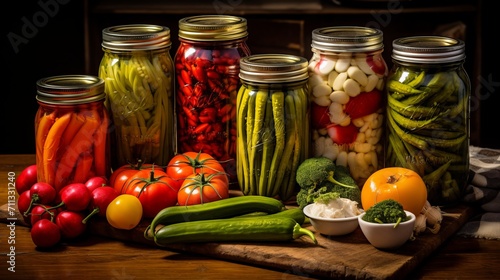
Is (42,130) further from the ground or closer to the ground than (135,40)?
closer to the ground

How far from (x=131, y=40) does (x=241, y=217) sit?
2.03ft

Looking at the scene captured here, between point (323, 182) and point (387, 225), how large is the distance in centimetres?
32

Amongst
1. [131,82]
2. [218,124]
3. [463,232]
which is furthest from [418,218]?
[131,82]

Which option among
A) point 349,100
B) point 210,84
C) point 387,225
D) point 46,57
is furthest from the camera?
point 46,57

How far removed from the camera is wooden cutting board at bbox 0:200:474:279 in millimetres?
2057

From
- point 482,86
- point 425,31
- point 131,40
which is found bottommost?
point 482,86

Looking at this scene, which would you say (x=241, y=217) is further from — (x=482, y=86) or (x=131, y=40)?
(x=482, y=86)

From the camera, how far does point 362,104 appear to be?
2.44 metres

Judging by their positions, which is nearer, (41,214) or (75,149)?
(41,214)

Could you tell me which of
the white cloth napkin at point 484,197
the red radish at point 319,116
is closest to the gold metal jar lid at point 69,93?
the red radish at point 319,116

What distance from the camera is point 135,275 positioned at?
2.08 m

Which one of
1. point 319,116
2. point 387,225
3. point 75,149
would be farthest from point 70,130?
point 387,225

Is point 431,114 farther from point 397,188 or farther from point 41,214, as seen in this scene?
point 41,214

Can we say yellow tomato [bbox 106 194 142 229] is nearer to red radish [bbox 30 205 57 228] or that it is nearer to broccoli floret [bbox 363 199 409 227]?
red radish [bbox 30 205 57 228]
